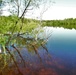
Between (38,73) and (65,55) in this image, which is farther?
(65,55)

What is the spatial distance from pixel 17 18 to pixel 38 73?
776 cm

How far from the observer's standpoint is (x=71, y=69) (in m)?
14.7

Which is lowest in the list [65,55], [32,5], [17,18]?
[65,55]

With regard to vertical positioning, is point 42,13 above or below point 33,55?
above

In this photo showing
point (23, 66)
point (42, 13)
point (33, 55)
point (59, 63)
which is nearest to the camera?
point (23, 66)

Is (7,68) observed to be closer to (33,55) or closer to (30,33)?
(33,55)

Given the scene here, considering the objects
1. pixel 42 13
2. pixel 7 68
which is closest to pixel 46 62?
pixel 7 68

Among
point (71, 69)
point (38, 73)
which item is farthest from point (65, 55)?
point (38, 73)

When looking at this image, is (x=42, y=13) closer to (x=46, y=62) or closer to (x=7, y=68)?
(x=46, y=62)

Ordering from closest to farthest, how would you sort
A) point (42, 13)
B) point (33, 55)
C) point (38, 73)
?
1. point (38, 73)
2. point (33, 55)
3. point (42, 13)

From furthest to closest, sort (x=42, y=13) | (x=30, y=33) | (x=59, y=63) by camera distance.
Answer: (x=30, y=33) → (x=42, y=13) → (x=59, y=63)

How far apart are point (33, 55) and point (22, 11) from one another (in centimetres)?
414

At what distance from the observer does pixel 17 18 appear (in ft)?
65.9

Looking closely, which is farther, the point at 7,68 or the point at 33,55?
the point at 33,55
